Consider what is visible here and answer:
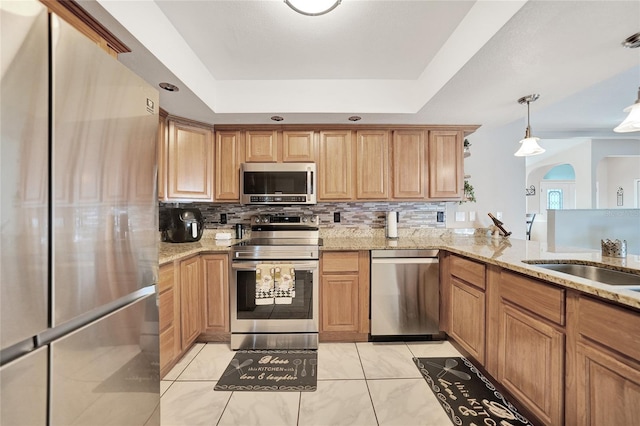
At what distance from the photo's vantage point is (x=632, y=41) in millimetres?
1488

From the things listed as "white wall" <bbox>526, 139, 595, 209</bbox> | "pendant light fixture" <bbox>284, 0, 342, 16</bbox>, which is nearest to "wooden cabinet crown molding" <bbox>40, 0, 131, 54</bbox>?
"pendant light fixture" <bbox>284, 0, 342, 16</bbox>

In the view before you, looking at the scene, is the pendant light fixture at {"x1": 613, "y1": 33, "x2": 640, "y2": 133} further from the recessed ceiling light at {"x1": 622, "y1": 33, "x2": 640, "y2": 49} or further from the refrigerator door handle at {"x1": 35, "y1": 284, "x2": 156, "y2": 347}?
the refrigerator door handle at {"x1": 35, "y1": 284, "x2": 156, "y2": 347}

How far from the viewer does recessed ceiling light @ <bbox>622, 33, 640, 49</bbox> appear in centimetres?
146

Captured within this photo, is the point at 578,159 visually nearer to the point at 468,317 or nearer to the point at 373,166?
the point at 373,166

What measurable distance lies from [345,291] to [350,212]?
0.99m

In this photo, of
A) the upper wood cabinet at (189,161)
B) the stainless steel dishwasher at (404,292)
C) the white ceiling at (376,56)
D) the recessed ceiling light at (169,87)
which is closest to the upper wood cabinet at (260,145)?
the white ceiling at (376,56)

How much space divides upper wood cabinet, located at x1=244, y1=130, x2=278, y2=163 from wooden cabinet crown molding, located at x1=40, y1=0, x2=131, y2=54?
56.0 inches

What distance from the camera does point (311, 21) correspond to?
178 cm

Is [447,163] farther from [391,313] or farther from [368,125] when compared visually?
[391,313]

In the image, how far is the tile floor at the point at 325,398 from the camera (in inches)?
62.1

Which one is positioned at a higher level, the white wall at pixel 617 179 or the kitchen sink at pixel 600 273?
the white wall at pixel 617 179

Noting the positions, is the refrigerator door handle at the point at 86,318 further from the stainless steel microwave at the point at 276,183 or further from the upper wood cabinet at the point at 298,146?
the upper wood cabinet at the point at 298,146

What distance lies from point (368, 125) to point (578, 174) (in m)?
6.58

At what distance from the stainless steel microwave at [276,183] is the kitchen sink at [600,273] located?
1.96m
